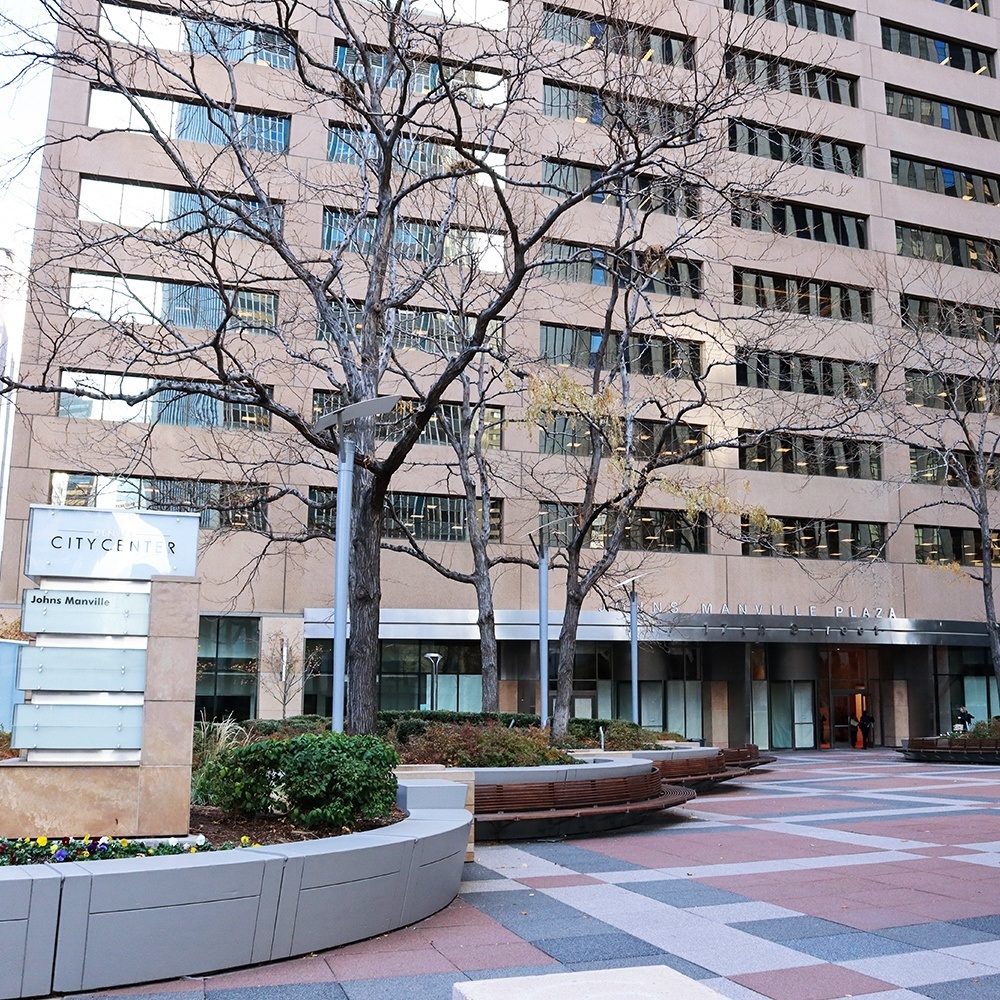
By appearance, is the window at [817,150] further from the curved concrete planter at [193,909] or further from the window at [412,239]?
the curved concrete planter at [193,909]

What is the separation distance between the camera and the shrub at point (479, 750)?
50.0 feet

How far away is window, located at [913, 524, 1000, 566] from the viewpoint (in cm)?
4156

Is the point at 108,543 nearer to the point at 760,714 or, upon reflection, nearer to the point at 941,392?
the point at 760,714

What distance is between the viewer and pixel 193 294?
105 feet

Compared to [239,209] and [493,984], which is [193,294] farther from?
[493,984]

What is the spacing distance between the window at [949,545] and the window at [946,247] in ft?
35.4

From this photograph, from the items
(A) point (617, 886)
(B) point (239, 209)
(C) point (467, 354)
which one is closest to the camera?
(A) point (617, 886)

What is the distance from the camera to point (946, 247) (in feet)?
145

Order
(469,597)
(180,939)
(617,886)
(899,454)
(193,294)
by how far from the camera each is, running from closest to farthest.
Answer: (180,939)
(617,886)
(193,294)
(469,597)
(899,454)

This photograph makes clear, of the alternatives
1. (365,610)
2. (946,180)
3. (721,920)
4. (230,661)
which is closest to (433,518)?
(230,661)

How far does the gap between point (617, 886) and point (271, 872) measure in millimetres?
4334

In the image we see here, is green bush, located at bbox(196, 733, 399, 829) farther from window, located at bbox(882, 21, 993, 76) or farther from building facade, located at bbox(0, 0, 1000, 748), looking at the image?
window, located at bbox(882, 21, 993, 76)

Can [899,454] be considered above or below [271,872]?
above

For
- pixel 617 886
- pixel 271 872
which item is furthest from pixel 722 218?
pixel 271 872
